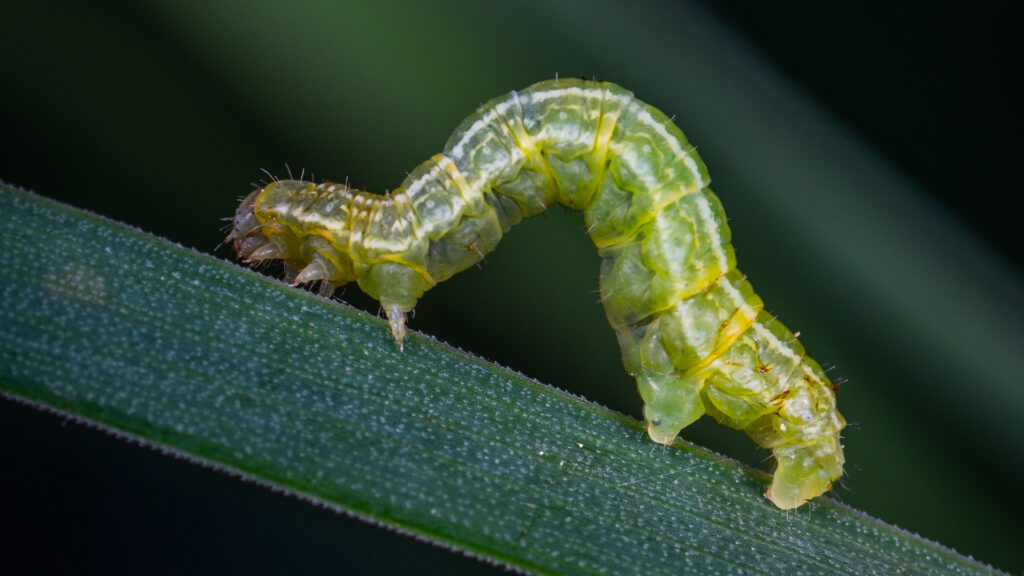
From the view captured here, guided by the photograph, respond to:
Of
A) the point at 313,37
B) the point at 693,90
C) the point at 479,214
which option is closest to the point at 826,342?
the point at 693,90

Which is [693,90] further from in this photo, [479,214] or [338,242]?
[338,242]

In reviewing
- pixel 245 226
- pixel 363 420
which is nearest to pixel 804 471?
pixel 363 420

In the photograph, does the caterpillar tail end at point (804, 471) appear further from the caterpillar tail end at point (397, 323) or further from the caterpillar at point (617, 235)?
the caterpillar tail end at point (397, 323)

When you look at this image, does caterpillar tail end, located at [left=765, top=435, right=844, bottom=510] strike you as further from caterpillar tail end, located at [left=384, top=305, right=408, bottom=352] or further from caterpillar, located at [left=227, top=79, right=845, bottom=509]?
caterpillar tail end, located at [left=384, top=305, right=408, bottom=352]

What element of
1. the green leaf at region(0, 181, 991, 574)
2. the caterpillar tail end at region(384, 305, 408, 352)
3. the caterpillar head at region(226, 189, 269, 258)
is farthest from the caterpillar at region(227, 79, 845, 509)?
the green leaf at region(0, 181, 991, 574)

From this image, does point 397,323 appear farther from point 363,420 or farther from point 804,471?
point 804,471
